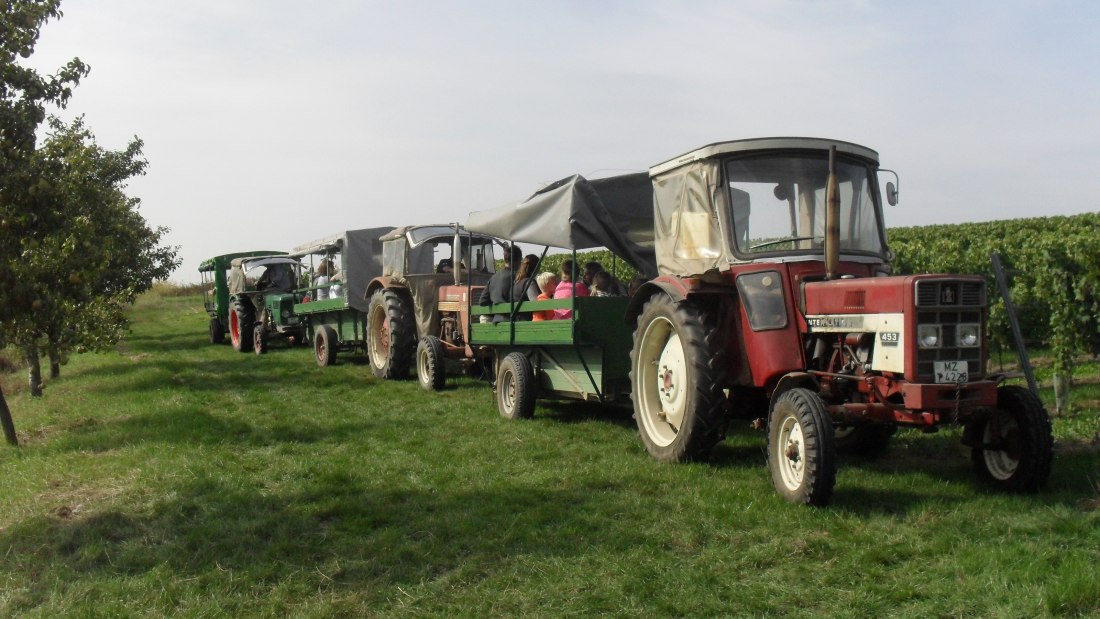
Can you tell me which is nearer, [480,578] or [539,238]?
[480,578]

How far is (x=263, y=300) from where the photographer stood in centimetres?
1967

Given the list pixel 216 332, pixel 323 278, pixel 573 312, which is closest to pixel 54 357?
pixel 323 278

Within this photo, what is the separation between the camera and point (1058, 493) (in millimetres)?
5355

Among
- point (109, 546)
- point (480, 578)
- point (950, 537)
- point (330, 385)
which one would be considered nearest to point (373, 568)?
point (480, 578)

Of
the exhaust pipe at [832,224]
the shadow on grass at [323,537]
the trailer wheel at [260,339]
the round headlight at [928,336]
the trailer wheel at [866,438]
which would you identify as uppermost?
the exhaust pipe at [832,224]

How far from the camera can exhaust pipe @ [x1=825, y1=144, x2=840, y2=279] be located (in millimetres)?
5539

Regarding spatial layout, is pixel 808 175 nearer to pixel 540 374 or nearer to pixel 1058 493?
pixel 1058 493

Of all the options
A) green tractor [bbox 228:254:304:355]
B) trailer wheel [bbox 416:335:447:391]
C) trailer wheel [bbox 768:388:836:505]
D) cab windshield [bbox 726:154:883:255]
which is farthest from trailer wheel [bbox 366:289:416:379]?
trailer wheel [bbox 768:388:836:505]

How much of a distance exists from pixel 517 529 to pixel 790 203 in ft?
9.46

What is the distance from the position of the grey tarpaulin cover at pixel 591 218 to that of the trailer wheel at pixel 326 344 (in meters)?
7.06

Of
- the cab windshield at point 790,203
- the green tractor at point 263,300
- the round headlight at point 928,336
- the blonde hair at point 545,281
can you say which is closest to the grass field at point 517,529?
the round headlight at point 928,336

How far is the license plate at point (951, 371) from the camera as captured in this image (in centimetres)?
511

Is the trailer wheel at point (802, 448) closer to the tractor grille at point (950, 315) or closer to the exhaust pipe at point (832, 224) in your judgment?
Result: the tractor grille at point (950, 315)

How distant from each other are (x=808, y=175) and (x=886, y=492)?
2.17 m
